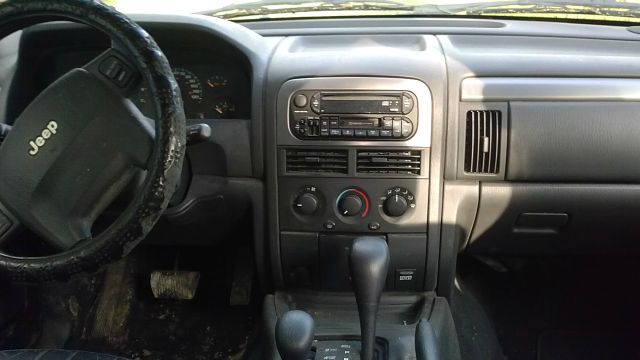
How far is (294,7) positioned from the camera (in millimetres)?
2166

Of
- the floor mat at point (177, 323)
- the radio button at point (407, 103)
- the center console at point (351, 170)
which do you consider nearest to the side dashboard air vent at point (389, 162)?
the center console at point (351, 170)

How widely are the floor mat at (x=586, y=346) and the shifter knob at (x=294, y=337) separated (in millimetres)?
1105

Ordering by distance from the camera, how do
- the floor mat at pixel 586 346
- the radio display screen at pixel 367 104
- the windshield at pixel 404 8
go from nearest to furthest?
the radio display screen at pixel 367 104, the windshield at pixel 404 8, the floor mat at pixel 586 346

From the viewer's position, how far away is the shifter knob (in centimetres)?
148

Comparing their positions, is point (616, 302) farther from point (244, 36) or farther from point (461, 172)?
point (244, 36)

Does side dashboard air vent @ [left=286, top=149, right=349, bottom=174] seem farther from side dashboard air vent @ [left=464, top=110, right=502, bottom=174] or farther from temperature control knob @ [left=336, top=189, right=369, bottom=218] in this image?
side dashboard air vent @ [left=464, top=110, right=502, bottom=174]

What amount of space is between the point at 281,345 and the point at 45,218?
59 cm

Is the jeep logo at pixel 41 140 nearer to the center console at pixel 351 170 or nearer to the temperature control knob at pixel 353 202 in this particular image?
the center console at pixel 351 170

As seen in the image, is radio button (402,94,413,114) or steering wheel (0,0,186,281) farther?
radio button (402,94,413,114)

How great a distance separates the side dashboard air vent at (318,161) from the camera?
1730 mm

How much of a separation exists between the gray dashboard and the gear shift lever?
0.78ft

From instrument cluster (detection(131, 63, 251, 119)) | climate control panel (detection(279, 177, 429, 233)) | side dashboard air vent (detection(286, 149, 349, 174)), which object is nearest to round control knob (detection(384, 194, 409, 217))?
climate control panel (detection(279, 177, 429, 233))

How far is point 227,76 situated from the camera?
191 centimetres

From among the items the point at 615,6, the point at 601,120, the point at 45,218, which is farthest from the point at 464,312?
the point at 45,218
